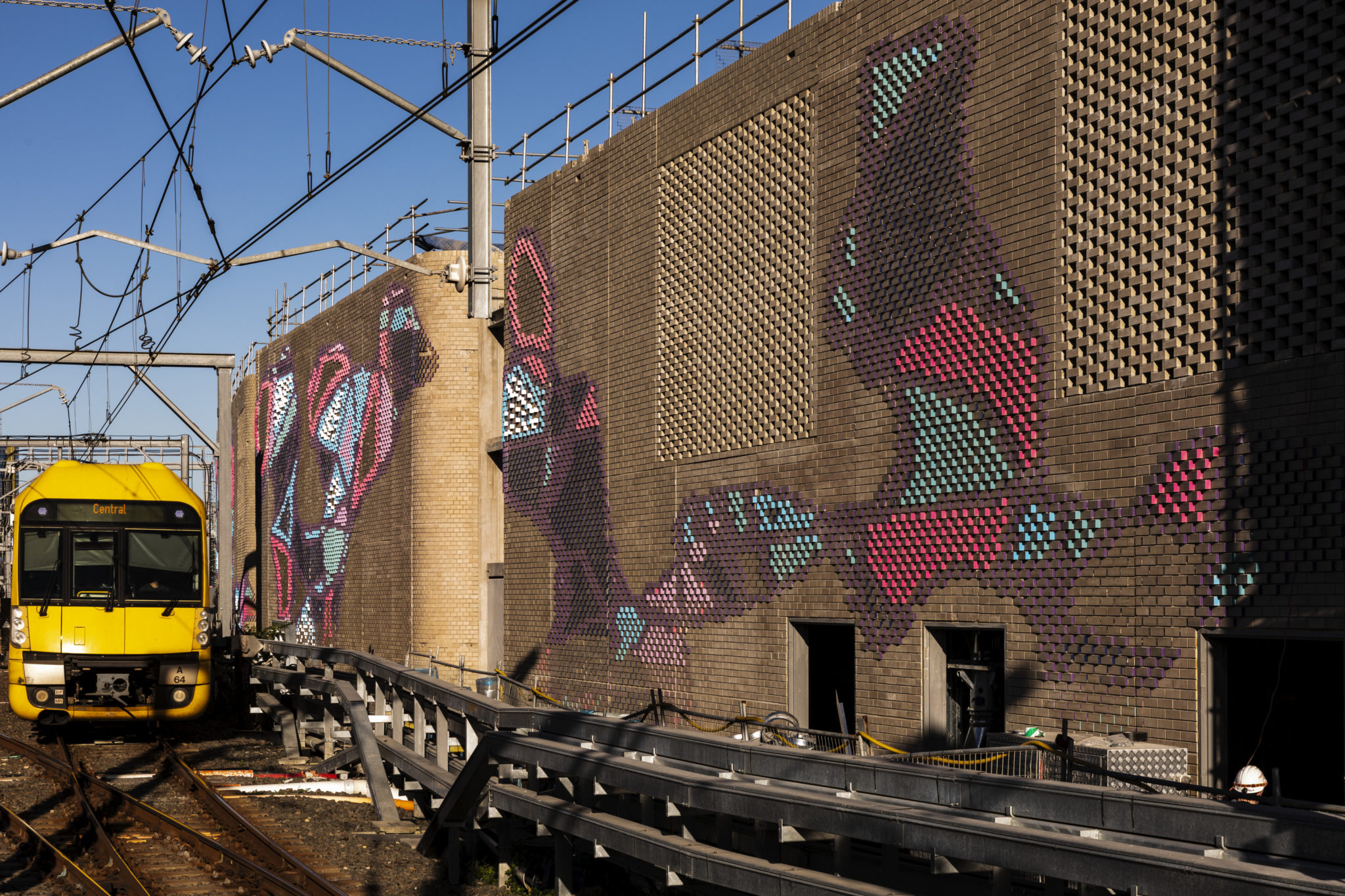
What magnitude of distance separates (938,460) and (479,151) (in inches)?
242

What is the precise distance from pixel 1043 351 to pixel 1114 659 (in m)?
3.09

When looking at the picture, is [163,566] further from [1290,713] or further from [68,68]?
[1290,713]

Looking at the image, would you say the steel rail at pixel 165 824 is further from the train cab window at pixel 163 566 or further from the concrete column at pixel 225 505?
the concrete column at pixel 225 505

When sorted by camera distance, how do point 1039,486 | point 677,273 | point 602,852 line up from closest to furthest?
1. point 602,852
2. point 1039,486
3. point 677,273

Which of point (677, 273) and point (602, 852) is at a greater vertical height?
point (677, 273)

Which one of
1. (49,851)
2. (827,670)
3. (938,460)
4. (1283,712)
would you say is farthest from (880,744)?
(49,851)

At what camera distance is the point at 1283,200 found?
1136cm

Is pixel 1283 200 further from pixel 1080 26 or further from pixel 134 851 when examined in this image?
pixel 134 851

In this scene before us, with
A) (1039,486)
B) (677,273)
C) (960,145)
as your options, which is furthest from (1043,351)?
(677,273)

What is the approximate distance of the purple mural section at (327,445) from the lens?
3250cm

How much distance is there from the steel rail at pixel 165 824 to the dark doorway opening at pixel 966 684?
6.90 metres

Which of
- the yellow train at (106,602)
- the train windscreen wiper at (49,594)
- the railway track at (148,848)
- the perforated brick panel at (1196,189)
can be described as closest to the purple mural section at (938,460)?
the perforated brick panel at (1196,189)

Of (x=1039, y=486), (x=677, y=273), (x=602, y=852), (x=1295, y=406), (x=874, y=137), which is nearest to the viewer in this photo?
(x=602, y=852)

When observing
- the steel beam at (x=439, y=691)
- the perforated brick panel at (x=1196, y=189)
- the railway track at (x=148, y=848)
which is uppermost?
the perforated brick panel at (x=1196, y=189)
